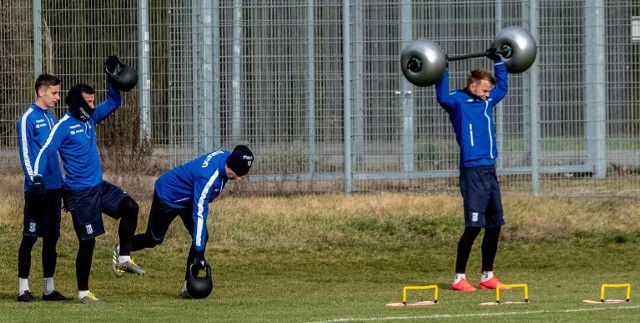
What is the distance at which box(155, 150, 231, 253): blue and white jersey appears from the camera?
488 inches

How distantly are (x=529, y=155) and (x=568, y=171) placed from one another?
63 cm

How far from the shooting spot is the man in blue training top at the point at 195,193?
12.3 meters

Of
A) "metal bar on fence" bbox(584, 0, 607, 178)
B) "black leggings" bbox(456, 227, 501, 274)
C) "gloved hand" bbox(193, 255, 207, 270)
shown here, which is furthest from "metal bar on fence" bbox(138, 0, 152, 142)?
"gloved hand" bbox(193, 255, 207, 270)

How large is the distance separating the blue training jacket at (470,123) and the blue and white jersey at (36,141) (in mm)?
3599

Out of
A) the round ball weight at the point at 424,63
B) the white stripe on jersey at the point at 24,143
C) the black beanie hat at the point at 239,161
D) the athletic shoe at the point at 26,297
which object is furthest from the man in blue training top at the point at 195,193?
the round ball weight at the point at 424,63

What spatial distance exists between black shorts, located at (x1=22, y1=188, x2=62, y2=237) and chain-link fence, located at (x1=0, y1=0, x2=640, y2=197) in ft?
21.4

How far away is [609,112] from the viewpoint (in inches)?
782

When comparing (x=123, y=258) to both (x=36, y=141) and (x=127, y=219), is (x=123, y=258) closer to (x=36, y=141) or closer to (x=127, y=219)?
(x=127, y=219)

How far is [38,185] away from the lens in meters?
12.5

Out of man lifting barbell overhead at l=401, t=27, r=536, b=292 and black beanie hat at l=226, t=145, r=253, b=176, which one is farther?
man lifting barbell overhead at l=401, t=27, r=536, b=292

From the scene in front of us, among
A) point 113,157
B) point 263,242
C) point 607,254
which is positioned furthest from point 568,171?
point 113,157

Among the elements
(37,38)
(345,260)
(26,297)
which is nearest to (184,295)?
(26,297)

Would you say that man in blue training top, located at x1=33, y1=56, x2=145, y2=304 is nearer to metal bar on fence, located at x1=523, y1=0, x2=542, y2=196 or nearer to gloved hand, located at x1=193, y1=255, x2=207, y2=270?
gloved hand, located at x1=193, y1=255, x2=207, y2=270

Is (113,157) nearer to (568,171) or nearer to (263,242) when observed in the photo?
(263,242)
